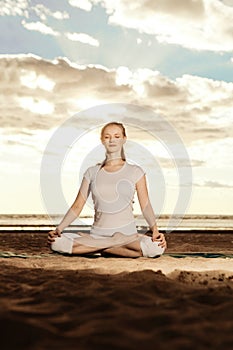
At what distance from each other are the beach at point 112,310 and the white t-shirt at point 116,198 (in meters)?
1.01

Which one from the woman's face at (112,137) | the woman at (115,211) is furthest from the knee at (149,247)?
the woman's face at (112,137)

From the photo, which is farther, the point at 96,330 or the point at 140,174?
the point at 140,174

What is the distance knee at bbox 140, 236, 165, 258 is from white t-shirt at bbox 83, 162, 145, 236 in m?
0.21

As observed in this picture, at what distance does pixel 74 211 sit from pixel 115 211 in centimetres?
56

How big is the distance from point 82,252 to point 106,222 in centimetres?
57

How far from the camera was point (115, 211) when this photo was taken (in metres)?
6.21

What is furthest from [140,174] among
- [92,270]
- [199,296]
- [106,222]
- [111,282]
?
[199,296]

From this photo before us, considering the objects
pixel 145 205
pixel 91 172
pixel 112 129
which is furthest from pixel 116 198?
pixel 112 129

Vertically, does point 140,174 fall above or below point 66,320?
above

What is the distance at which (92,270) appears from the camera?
5188 mm

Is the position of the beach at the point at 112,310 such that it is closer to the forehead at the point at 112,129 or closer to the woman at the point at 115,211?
the woman at the point at 115,211

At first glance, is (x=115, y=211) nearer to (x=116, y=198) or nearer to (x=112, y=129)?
(x=116, y=198)

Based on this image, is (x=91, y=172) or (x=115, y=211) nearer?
(x=115, y=211)

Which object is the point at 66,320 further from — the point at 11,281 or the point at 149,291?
the point at 11,281
